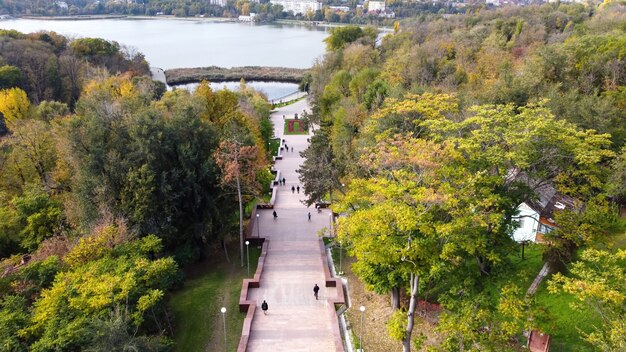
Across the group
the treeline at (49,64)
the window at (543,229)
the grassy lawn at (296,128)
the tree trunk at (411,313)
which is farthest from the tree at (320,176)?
the treeline at (49,64)

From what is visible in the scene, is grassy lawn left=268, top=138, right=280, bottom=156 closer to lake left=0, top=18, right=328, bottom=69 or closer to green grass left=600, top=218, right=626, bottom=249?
green grass left=600, top=218, right=626, bottom=249

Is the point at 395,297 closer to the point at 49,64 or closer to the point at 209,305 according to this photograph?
the point at 209,305

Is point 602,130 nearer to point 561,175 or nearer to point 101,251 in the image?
point 561,175

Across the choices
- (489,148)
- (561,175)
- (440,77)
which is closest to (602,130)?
(561,175)

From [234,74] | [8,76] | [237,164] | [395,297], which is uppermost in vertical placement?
[234,74]

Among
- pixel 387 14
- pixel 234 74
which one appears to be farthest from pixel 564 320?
pixel 387 14

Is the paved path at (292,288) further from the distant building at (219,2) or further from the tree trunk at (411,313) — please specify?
the distant building at (219,2)

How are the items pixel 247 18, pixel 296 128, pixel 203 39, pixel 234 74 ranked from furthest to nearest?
pixel 247 18 < pixel 203 39 < pixel 234 74 < pixel 296 128
